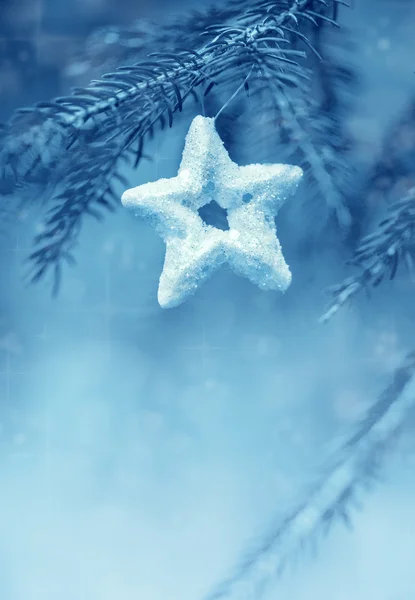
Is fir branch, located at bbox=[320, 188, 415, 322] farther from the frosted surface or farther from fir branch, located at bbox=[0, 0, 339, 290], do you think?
fir branch, located at bbox=[0, 0, 339, 290]

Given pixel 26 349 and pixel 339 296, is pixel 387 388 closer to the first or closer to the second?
pixel 339 296

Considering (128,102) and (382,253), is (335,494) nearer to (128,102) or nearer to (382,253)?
(382,253)

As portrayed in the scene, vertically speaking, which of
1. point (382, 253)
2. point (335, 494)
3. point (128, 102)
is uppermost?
point (128, 102)

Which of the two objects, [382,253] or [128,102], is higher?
[128,102]

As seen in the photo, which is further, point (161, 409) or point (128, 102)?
A: point (161, 409)

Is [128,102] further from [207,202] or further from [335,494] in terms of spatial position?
[335,494]

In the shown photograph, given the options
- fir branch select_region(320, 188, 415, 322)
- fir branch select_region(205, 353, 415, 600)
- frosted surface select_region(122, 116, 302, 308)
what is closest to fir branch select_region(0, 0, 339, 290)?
frosted surface select_region(122, 116, 302, 308)

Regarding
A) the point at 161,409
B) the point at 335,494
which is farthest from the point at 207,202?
the point at 335,494
